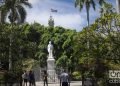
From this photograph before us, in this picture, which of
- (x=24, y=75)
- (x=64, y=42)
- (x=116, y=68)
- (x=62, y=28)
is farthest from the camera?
(x=62, y=28)

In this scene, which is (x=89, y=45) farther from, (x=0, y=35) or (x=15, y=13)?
(x=15, y=13)

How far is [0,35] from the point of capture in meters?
34.7

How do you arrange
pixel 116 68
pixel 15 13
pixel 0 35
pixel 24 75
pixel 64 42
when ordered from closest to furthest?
pixel 116 68 < pixel 24 75 < pixel 0 35 < pixel 15 13 < pixel 64 42

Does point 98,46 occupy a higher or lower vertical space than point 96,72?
higher

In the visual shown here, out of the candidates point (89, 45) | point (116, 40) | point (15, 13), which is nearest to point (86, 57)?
point (89, 45)

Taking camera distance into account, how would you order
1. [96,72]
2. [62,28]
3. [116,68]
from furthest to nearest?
[62,28] → [96,72] → [116,68]

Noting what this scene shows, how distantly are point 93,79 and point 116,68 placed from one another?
2.47 m

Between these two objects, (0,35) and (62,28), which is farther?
(62,28)

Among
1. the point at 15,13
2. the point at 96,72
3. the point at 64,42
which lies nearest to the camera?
the point at 96,72

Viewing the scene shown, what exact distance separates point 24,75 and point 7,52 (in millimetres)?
5062

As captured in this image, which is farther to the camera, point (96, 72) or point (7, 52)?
point (7, 52)

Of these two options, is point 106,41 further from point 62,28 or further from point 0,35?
point 62,28

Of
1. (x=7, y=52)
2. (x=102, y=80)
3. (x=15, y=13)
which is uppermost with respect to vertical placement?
(x=15, y=13)

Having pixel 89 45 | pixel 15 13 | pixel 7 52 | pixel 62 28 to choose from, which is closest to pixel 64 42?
pixel 62 28
